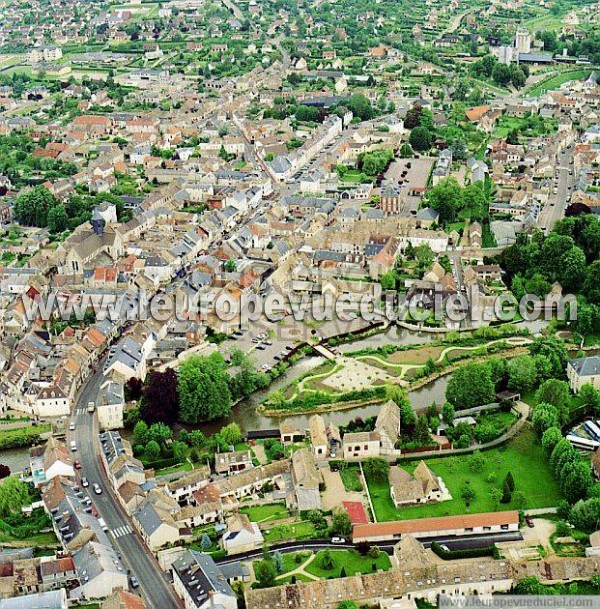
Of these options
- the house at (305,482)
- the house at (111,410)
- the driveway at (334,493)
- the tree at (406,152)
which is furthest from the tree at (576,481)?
the tree at (406,152)

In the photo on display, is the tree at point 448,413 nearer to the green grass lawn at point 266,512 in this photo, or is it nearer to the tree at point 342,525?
the tree at point 342,525

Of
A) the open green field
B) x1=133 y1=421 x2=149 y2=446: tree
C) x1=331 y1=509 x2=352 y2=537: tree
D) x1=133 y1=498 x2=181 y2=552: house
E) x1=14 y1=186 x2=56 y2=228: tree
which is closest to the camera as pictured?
x1=133 y1=498 x2=181 y2=552: house

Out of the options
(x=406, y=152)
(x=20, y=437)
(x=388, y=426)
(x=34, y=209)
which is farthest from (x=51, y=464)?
(x=406, y=152)

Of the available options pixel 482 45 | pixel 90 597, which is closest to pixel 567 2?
pixel 482 45

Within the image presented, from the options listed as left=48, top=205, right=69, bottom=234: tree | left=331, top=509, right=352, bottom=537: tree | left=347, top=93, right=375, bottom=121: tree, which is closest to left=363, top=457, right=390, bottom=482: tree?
left=331, top=509, right=352, bottom=537: tree

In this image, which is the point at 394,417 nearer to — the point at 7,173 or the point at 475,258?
the point at 475,258

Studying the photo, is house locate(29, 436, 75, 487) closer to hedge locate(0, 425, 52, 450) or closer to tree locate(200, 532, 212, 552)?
hedge locate(0, 425, 52, 450)
